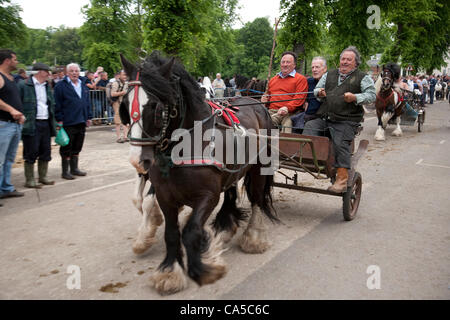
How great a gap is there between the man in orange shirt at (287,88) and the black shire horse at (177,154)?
1871 millimetres

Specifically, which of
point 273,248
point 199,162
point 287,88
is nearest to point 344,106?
point 287,88

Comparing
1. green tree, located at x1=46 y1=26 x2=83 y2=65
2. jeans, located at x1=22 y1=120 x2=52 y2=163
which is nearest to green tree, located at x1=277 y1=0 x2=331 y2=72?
jeans, located at x1=22 y1=120 x2=52 y2=163

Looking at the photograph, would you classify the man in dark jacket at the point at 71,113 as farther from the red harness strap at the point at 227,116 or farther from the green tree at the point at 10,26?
the green tree at the point at 10,26

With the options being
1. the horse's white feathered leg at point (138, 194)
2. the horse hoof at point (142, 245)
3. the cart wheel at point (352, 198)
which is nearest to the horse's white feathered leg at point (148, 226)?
the horse hoof at point (142, 245)

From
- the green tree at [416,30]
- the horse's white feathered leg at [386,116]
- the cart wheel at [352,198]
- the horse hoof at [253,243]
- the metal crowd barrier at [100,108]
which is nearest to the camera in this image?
the horse hoof at [253,243]

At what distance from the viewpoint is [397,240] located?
4445 mm

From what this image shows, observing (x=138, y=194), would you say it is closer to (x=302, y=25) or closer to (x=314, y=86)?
(x=314, y=86)

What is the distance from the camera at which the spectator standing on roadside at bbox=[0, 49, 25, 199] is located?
18.6 ft

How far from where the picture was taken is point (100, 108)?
13055mm

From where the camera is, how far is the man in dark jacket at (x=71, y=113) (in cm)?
703

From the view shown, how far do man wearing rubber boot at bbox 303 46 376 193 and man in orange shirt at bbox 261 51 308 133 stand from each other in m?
0.41

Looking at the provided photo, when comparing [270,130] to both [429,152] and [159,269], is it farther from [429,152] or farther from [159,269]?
[429,152]

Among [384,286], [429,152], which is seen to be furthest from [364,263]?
[429,152]
